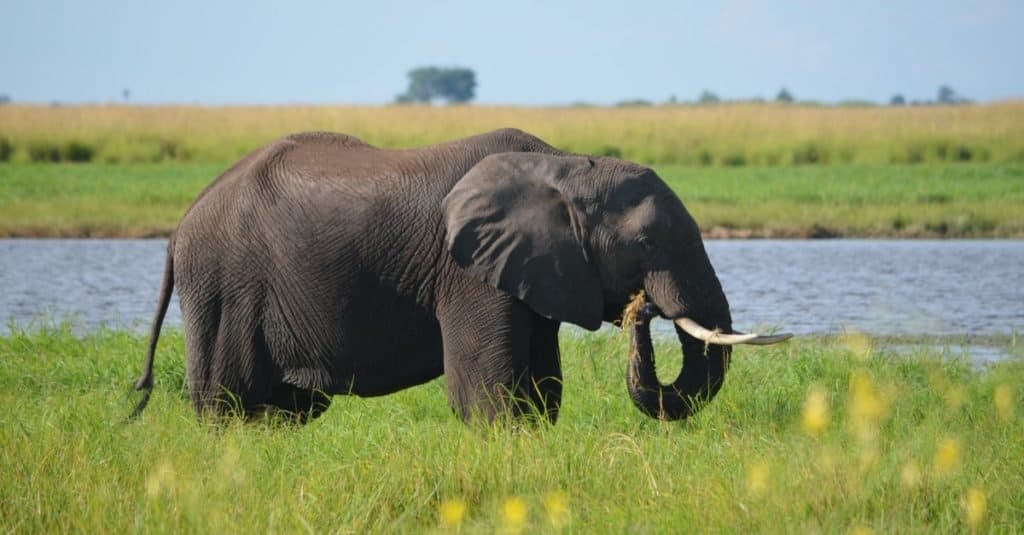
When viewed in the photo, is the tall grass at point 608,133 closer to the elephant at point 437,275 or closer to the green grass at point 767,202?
the green grass at point 767,202

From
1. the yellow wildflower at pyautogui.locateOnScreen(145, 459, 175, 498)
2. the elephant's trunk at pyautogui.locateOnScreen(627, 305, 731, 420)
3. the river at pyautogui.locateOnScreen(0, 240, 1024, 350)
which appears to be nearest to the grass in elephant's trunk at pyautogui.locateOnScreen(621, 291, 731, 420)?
the elephant's trunk at pyautogui.locateOnScreen(627, 305, 731, 420)

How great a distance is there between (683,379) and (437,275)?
3.56ft

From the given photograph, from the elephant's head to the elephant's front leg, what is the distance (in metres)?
0.12

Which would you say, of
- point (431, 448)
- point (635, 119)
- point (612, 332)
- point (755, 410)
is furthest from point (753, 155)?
point (431, 448)

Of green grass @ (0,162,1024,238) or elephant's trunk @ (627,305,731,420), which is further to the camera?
green grass @ (0,162,1024,238)

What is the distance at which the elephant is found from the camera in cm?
623

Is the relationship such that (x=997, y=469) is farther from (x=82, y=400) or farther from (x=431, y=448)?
(x=82, y=400)

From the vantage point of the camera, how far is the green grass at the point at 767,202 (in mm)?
19656

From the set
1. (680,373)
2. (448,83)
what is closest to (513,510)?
(680,373)

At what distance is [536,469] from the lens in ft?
18.1

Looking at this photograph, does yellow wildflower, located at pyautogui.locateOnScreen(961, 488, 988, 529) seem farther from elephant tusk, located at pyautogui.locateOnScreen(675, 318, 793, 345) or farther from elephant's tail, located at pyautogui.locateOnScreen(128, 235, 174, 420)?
elephant's tail, located at pyautogui.locateOnScreen(128, 235, 174, 420)

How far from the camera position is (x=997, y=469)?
5652 mm

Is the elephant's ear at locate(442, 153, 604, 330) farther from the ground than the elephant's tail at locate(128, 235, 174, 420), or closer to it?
farther from the ground

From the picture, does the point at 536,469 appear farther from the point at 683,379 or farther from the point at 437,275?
the point at 437,275
